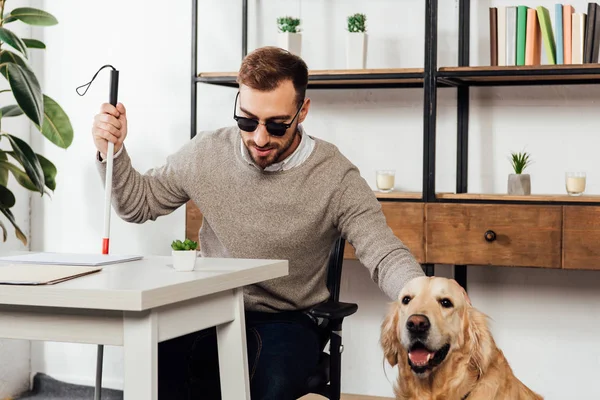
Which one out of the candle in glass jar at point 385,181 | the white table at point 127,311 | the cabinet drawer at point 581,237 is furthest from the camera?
A: the candle in glass jar at point 385,181

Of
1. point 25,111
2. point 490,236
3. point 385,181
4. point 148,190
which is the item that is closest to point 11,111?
point 25,111

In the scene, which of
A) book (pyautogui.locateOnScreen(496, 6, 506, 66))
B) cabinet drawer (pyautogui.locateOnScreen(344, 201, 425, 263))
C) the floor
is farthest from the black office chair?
the floor

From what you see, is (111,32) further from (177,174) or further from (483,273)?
(483,273)

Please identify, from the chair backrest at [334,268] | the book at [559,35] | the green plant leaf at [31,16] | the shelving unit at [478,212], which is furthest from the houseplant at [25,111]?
the book at [559,35]

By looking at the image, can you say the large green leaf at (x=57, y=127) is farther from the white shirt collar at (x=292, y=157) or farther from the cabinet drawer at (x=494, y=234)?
the cabinet drawer at (x=494, y=234)

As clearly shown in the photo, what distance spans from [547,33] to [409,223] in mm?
822

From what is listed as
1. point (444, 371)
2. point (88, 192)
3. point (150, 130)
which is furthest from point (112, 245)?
point (444, 371)

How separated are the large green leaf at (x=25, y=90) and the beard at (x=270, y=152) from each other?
0.91 meters

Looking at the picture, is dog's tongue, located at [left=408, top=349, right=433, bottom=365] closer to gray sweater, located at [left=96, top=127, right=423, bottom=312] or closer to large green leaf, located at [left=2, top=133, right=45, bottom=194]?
gray sweater, located at [left=96, top=127, right=423, bottom=312]

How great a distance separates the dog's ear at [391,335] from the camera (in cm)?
193

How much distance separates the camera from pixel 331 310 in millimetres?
2061

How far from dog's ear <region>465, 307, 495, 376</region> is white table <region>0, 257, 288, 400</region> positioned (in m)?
0.55

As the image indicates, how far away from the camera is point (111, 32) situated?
3820 millimetres

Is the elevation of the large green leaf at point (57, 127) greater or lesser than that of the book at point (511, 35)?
lesser
